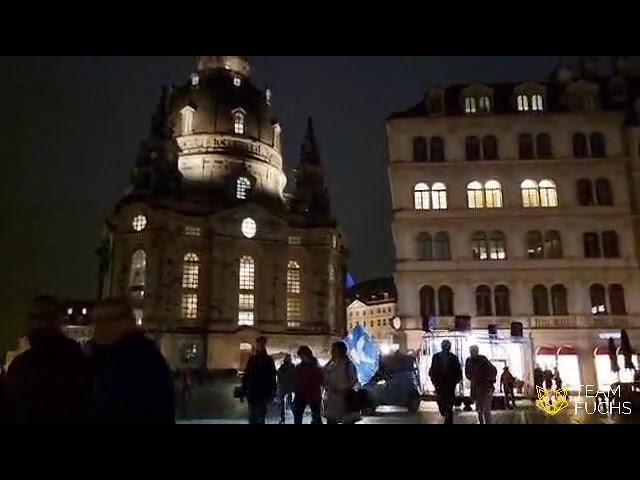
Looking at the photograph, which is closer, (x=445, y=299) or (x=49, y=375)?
(x=49, y=375)

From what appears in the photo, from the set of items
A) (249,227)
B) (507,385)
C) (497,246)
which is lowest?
(507,385)

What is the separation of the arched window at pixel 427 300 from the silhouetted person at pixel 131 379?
19.7m

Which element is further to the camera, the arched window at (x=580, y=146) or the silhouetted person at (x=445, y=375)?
the arched window at (x=580, y=146)

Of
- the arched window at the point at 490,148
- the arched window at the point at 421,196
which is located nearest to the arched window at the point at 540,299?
the arched window at the point at 421,196

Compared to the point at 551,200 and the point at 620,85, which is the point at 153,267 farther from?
the point at 620,85

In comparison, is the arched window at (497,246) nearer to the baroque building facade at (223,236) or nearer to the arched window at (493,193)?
the arched window at (493,193)

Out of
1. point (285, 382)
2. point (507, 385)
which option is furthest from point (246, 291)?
point (285, 382)

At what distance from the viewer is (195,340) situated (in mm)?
38031

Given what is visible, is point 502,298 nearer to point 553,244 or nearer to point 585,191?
point 553,244

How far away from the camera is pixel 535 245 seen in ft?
77.2

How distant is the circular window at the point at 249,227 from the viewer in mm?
41875

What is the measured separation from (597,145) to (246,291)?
24358 mm
